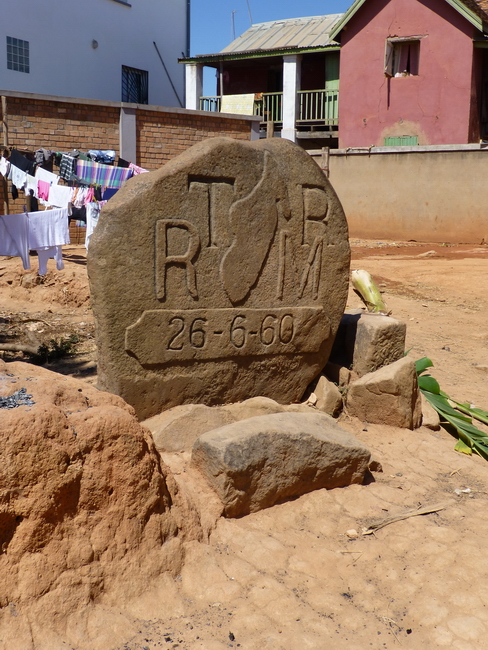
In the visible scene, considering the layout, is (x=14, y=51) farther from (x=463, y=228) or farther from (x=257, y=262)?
(x=257, y=262)

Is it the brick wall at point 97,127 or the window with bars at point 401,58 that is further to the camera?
the window with bars at point 401,58

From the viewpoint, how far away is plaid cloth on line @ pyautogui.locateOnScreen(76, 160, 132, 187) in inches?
361

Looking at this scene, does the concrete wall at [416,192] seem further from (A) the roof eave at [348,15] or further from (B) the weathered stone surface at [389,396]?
(B) the weathered stone surface at [389,396]

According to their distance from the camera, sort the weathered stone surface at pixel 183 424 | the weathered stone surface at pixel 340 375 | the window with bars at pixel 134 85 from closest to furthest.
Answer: the weathered stone surface at pixel 183 424 → the weathered stone surface at pixel 340 375 → the window with bars at pixel 134 85

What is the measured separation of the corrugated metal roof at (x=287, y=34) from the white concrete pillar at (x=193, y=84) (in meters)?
1.21

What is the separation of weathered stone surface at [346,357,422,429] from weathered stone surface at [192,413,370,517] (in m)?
0.90

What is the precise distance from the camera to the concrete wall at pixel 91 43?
49.1 feet

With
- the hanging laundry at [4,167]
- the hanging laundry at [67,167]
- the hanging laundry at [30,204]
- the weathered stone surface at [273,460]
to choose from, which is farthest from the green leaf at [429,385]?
the hanging laundry at [30,204]

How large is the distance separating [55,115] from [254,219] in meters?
8.21

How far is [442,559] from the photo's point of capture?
2738 millimetres

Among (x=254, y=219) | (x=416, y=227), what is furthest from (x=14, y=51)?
(x=254, y=219)

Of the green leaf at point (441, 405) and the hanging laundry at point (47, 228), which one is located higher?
the hanging laundry at point (47, 228)

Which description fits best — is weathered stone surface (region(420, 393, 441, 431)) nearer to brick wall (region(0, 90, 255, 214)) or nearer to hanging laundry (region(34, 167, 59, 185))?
→ hanging laundry (region(34, 167, 59, 185))

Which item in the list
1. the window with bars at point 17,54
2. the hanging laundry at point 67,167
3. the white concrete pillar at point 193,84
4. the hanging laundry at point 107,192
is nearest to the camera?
Result: the hanging laundry at point 107,192
